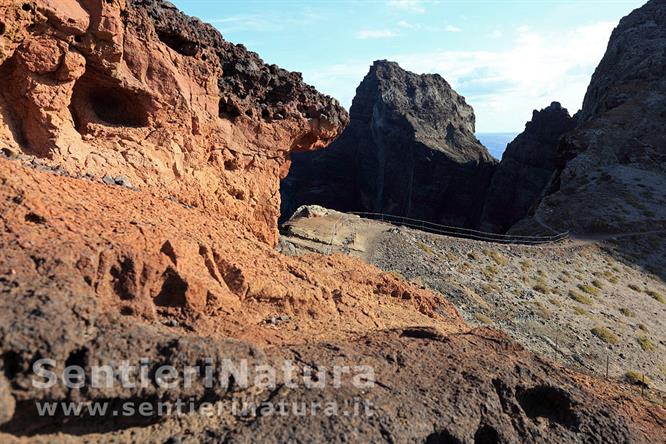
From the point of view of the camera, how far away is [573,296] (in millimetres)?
29016

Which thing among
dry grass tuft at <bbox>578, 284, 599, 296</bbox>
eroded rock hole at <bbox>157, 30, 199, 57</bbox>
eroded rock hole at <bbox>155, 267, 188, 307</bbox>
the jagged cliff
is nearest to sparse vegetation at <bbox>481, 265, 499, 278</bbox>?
dry grass tuft at <bbox>578, 284, 599, 296</bbox>

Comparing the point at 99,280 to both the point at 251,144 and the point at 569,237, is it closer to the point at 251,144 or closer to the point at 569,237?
the point at 251,144

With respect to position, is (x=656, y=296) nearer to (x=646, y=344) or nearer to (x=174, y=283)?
(x=646, y=344)

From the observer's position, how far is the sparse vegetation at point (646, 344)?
81.8ft

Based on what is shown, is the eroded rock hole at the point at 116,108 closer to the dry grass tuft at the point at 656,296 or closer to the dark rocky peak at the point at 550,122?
the dry grass tuft at the point at 656,296

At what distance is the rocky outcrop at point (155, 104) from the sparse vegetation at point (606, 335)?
16.5 metres

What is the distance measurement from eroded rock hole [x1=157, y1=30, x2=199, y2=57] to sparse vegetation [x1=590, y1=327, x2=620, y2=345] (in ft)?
70.6

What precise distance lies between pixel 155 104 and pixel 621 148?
52438 millimetres

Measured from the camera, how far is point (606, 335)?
24922 millimetres

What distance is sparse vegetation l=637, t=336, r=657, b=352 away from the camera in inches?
982

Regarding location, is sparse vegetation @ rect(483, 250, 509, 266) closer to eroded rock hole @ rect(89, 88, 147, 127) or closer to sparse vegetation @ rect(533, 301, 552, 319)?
sparse vegetation @ rect(533, 301, 552, 319)

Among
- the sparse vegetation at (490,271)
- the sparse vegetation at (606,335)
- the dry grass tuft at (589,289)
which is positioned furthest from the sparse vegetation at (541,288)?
the sparse vegetation at (606,335)

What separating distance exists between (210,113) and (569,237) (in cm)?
3431

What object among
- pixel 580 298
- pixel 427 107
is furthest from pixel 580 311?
pixel 427 107
